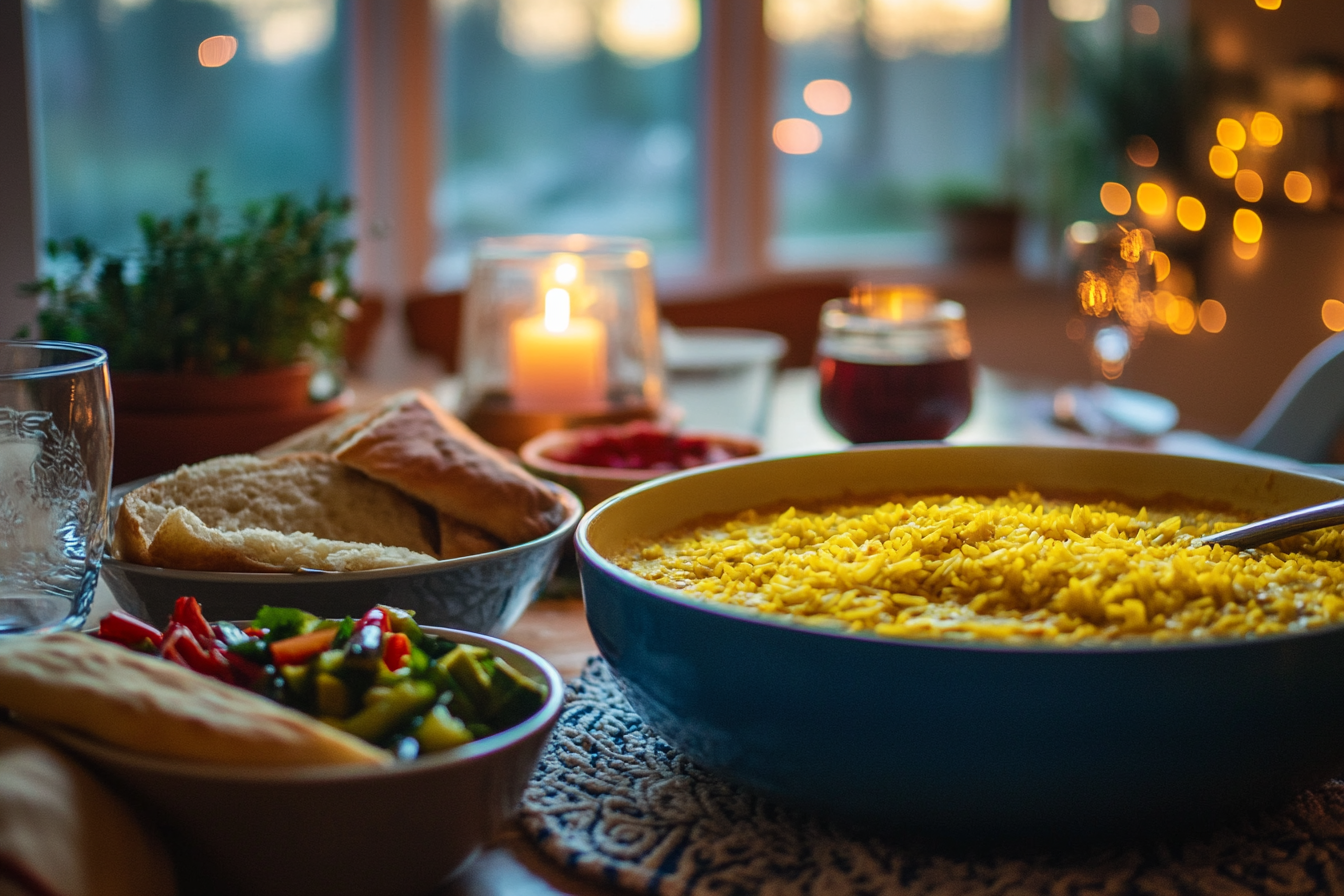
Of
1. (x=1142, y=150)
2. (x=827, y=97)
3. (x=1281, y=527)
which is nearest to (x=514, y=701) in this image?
(x=1281, y=527)

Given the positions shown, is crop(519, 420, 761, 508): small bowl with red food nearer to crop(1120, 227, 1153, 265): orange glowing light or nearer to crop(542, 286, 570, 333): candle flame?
crop(542, 286, 570, 333): candle flame

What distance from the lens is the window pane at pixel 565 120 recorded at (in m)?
4.00

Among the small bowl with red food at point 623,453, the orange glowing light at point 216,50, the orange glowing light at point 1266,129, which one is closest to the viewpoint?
the small bowl with red food at point 623,453

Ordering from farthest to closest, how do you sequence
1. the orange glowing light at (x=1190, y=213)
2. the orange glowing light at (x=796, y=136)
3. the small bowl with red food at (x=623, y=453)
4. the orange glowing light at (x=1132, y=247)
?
the orange glowing light at (x=1190, y=213) < the orange glowing light at (x=796, y=136) < the orange glowing light at (x=1132, y=247) < the small bowl with red food at (x=623, y=453)

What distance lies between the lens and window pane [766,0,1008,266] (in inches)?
184

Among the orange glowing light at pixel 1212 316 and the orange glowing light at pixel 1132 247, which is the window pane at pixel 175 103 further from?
the orange glowing light at pixel 1212 316

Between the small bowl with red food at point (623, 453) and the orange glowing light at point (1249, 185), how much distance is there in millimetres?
4472

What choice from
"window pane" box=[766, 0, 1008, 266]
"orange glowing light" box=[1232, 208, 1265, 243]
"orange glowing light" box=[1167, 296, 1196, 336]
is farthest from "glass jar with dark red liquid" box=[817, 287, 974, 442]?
"orange glowing light" box=[1232, 208, 1265, 243]

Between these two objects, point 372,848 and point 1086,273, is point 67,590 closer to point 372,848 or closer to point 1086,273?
point 372,848

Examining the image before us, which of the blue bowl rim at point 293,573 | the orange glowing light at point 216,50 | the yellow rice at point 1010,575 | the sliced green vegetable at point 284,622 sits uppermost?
the orange glowing light at point 216,50

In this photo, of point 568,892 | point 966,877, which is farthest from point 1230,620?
point 568,892

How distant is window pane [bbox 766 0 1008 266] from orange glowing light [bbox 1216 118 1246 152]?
87 cm

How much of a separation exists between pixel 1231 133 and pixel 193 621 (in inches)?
203

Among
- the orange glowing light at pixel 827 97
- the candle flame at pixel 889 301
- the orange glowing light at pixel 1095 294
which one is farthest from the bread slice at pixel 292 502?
the orange glowing light at pixel 827 97
